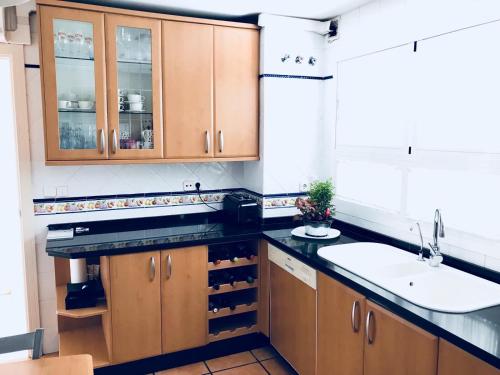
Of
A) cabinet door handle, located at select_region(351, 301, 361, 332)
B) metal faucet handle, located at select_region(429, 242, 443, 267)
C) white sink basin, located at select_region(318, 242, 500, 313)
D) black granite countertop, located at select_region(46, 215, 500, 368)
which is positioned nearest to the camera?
black granite countertop, located at select_region(46, 215, 500, 368)

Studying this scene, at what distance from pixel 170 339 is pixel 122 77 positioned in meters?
1.72

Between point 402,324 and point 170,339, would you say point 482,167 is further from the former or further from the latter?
point 170,339

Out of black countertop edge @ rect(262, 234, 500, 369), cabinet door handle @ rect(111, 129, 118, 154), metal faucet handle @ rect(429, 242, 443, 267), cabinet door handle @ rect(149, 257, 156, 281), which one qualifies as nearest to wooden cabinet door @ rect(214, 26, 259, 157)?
cabinet door handle @ rect(111, 129, 118, 154)

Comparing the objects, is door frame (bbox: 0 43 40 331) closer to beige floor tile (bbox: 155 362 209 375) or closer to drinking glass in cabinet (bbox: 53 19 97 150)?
drinking glass in cabinet (bbox: 53 19 97 150)

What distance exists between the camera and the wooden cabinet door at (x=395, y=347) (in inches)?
65.1

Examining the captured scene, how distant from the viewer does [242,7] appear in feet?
9.57

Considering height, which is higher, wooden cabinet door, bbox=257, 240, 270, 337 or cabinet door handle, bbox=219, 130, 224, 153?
cabinet door handle, bbox=219, 130, 224, 153

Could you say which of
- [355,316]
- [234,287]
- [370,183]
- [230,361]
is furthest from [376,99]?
[230,361]

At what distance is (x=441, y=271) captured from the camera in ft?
7.10

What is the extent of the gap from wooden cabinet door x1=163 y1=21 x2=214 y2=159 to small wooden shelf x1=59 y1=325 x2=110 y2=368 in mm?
1321

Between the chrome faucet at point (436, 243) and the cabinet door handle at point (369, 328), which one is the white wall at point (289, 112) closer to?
the chrome faucet at point (436, 243)

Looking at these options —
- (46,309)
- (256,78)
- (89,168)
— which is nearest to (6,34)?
(89,168)

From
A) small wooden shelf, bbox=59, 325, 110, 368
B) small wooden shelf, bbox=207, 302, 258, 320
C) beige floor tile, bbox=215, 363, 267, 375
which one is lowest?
beige floor tile, bbox=215, 363, 267, 375

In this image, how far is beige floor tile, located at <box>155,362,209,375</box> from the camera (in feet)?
9.30
